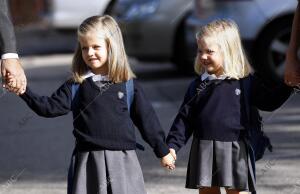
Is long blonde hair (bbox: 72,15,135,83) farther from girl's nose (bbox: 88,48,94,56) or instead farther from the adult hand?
the adult hand

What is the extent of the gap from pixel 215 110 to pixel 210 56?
11.1 inches

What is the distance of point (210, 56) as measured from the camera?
468cm

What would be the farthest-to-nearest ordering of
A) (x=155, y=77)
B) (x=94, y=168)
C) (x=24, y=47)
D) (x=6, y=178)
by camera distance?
(x=24, y=47)
(x=155, y=77)
(x=6, y=178)
(x=94, y=168)

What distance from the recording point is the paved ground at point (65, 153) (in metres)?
6.16

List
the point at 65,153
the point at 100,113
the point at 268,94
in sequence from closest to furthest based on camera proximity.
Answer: the point at 100,113, the point at 268,94, the point at 65,153

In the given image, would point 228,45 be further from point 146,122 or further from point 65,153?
point 65,153

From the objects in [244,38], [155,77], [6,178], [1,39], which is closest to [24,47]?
[155,77]

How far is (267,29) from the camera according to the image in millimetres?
10328

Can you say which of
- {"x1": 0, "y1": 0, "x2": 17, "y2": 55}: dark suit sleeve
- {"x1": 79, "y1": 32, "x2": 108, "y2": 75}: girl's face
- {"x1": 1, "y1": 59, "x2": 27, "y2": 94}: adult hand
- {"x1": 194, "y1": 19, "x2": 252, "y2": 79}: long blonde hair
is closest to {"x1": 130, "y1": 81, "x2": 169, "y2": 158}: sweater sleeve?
{"x1": 79, "y1": 32, "x2": 108, "y2": 75}: girl's face

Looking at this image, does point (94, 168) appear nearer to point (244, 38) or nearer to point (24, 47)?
point (244, 38)

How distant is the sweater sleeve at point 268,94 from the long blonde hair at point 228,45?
9cm

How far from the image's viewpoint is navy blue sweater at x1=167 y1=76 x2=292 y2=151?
15.3 ft

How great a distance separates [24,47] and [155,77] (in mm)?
7225

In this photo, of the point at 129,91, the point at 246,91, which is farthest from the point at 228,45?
the point at 129,91
